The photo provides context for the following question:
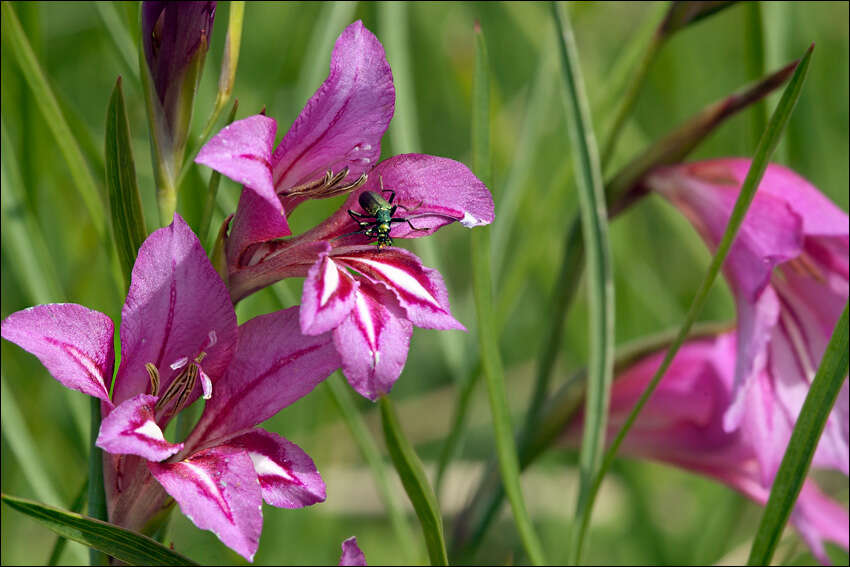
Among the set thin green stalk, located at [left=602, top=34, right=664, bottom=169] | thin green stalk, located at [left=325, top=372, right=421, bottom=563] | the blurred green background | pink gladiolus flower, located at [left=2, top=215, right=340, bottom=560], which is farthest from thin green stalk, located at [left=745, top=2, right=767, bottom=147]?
pink gladiolus flower, located at [left=2, top=215, right=340, bottom=560]

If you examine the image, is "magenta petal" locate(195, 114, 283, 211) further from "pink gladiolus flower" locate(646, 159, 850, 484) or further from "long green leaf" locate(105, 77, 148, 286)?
"pink gladiolus flower" locate(646, 159, 850, 484)

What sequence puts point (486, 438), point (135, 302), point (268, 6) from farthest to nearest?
point (268, 6) < point (486, 438) < point (135, 302)

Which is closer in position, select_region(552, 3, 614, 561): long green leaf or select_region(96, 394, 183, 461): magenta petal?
select_region(96, 394, 183, 461): magenta petal

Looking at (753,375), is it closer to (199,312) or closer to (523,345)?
(199,312)

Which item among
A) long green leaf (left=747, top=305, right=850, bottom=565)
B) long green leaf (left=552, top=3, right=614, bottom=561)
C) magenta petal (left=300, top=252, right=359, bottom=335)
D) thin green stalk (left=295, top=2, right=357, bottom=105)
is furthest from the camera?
thin green stalk (left=295, top=2, right=357, bottom=105)

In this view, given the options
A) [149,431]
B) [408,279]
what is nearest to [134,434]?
Answer: [149,431]

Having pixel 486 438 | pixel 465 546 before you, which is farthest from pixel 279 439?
pixel 486 438

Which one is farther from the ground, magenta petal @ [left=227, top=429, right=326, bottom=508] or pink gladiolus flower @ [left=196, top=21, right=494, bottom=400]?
pink gladiolus flower @ [left=196, top=21, right=494, bottom=400]
